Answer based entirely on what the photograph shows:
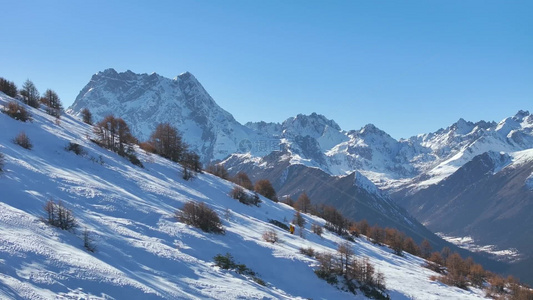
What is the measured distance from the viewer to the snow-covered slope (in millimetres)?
12484

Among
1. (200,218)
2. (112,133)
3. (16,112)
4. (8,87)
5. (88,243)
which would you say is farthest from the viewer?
(8,87)

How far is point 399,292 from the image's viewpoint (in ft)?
77.8

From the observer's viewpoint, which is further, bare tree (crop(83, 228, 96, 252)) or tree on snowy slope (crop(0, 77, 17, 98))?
tree on snowy slope (crop(0, 77, 17, 98))

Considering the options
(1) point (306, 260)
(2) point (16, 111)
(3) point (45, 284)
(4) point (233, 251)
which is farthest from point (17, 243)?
(2) point (16, 111)

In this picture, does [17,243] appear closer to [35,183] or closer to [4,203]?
[4,203]

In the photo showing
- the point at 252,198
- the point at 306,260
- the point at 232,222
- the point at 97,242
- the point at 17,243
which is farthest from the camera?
the point at 252,198

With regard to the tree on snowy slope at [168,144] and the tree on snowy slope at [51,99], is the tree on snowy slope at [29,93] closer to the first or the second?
the tree on snowy slope at [51,99]

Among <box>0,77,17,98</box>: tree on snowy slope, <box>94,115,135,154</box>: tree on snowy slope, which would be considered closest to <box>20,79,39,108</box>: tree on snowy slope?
<box>0,77,17,98</box>: tree on snowy slope

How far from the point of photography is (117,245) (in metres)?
16.3

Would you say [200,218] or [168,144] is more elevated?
[168,144]

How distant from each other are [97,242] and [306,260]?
11973mm

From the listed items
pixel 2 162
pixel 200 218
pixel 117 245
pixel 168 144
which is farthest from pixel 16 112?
pixel 117 245

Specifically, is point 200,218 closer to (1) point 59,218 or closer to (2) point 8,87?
(1) point 59,218

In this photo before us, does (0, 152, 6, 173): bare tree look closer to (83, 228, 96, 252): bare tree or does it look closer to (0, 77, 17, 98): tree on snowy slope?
(83, 228, 96, 252): bare tree
